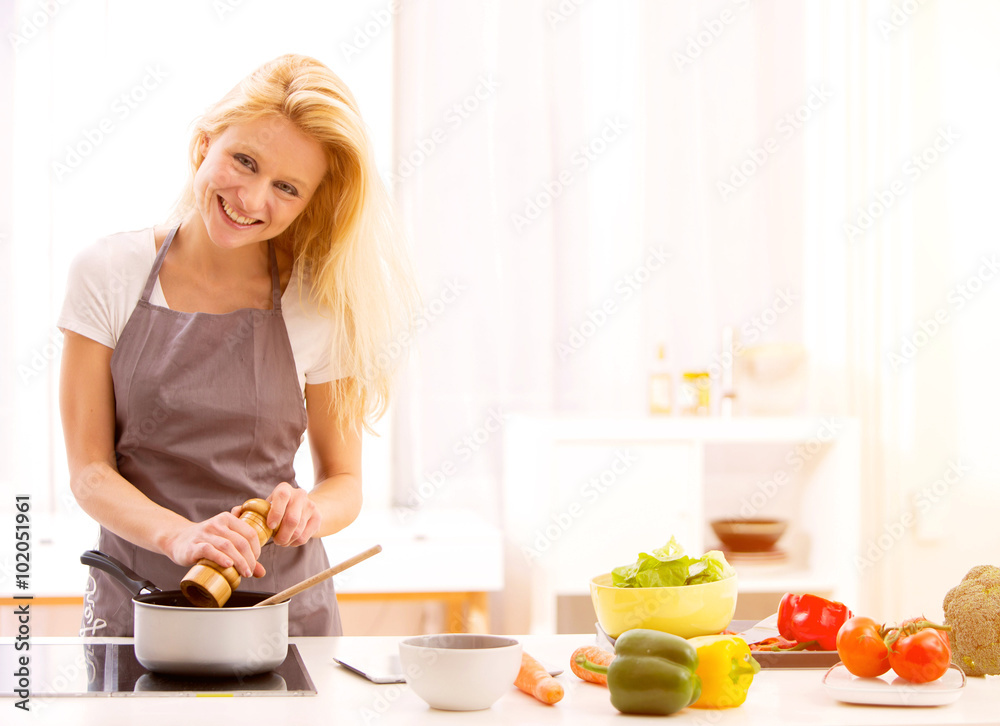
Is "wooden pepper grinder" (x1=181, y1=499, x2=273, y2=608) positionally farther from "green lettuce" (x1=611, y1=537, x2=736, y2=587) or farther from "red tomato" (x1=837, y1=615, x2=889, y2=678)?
"red tomato" (x1=837, y1=615, x2=889, y2=678)

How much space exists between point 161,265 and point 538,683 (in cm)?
100

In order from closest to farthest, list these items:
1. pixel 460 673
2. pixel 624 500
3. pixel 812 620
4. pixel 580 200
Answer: pixel 460 673 < pixel 812 620 < pixel 624 500 < pixel 580 200

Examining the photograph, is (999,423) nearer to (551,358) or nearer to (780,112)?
(780,112)

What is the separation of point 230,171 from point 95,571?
0.74 m

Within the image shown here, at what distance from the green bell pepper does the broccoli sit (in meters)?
0.43

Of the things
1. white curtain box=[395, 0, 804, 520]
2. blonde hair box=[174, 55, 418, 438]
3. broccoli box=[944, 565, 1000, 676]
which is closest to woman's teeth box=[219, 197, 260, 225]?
blonde hair box=[174, 55, 418, 438]

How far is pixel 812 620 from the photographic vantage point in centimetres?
144

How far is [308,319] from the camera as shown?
5.98 ft

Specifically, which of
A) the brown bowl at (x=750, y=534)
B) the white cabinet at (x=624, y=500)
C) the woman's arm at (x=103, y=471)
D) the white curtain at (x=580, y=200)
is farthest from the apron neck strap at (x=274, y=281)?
the brown bowl at (x=750, y=534)

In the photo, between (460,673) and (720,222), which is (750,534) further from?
(460,673)

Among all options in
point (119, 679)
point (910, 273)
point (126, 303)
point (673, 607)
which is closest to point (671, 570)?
point (673, 607)

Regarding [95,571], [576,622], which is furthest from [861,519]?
[95,571]

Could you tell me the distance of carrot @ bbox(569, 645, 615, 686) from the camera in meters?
1.28

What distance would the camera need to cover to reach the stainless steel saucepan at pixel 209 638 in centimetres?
117
